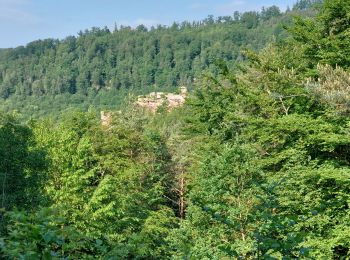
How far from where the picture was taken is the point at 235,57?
621 ft

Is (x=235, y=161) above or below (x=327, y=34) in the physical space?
below

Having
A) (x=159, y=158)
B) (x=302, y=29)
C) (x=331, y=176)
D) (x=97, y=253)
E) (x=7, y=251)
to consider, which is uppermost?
(x=302, y=29)

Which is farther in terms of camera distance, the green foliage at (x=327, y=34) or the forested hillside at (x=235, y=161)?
the green foliage at (x=327, y=34)

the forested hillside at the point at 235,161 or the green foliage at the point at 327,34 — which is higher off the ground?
the green foliage at the point at 327,34

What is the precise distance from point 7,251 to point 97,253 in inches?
54.7

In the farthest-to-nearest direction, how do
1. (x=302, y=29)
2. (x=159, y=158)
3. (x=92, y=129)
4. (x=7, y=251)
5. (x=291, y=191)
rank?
(x=159, y=158) → (x=92, y=129) → (x=302, y=29) → (x=291, y=191) → (x=7, y=251)

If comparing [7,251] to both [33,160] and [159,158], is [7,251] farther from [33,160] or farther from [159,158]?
[159,158]

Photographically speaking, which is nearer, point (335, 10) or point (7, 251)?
point (7, 251)

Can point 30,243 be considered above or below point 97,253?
above

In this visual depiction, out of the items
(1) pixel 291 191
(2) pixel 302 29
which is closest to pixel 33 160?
(1) pixel 291 191

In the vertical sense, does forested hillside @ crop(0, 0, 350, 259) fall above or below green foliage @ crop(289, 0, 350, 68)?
below

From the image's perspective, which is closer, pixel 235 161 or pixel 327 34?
pixel 235 161

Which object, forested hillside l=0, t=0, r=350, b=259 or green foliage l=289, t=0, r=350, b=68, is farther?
green foliage l=289, t=0, r=350, b=68

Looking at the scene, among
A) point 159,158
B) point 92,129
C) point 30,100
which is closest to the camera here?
point 92,129
